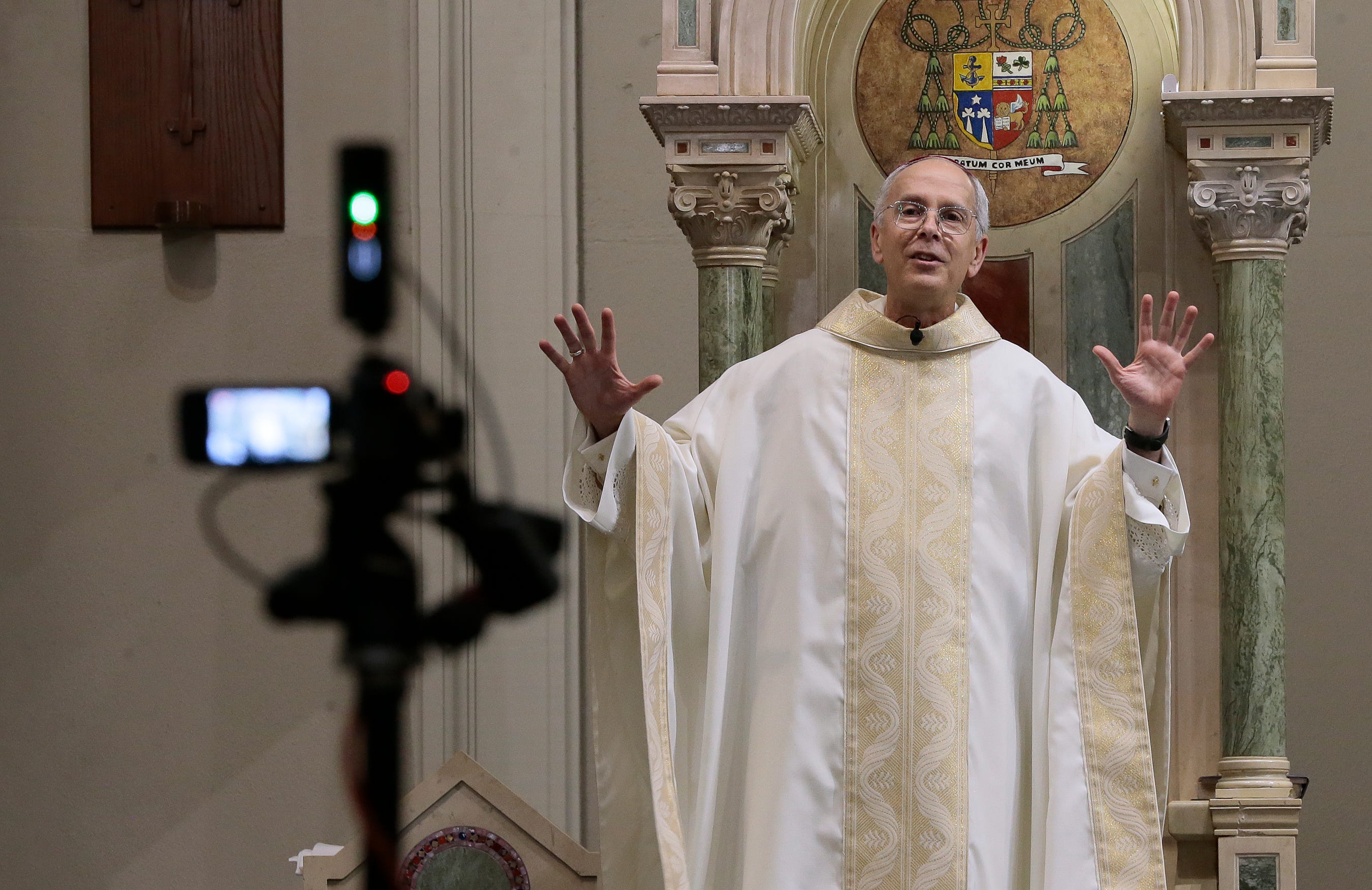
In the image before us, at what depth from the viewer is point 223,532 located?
5.93 metres

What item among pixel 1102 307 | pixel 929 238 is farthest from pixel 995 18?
pixel 929 238

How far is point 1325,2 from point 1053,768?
3415mm

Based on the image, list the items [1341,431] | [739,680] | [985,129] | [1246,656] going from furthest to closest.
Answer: [1341,431], [985,129], [1246,656], [739,680]

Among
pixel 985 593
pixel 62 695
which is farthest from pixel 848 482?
pixel 62 695

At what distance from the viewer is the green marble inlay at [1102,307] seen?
4.60 m

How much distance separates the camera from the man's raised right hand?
10.6ft

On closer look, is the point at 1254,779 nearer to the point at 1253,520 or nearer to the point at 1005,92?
the point at 1253,520

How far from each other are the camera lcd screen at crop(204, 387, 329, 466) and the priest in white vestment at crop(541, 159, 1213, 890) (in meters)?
2.64

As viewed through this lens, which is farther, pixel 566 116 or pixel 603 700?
pixel 566 116

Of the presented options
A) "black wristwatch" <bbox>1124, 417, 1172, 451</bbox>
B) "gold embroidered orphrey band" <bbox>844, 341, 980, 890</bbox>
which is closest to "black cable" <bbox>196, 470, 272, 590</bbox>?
"gold embroidered orphrey band" <bbox>844, 341, 980, 890</bbox>

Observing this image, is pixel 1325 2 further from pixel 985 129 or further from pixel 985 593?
pixel 985 593

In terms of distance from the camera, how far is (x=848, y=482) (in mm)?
3578

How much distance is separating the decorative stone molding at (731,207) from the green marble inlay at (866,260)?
0.38 m

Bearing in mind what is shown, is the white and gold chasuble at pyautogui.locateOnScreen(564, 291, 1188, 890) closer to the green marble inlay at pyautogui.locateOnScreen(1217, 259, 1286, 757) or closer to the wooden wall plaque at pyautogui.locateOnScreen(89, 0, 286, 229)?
the green marble inlay at pyautogui.locateOnScreen(1217, 259, 1286, 757)
